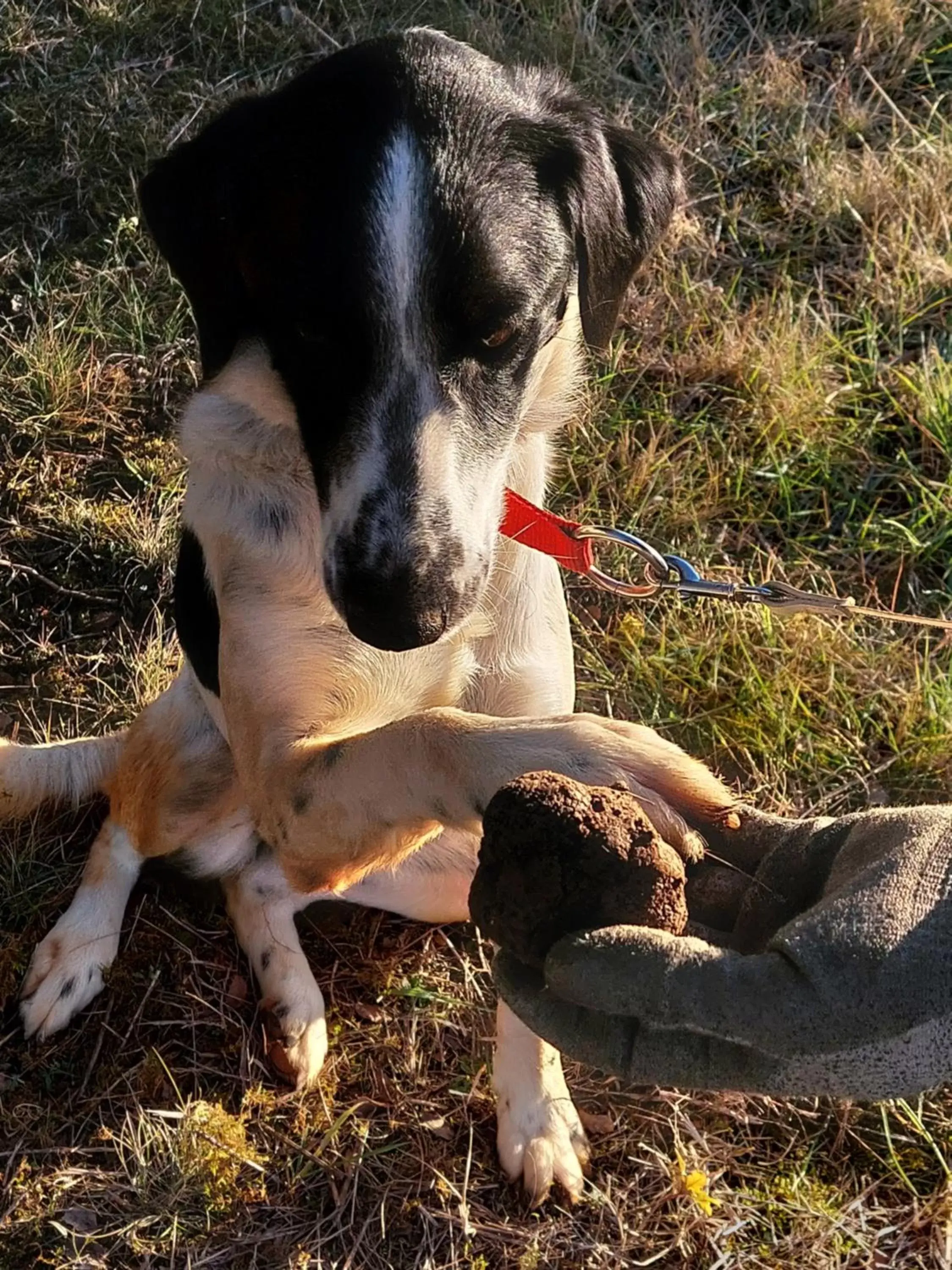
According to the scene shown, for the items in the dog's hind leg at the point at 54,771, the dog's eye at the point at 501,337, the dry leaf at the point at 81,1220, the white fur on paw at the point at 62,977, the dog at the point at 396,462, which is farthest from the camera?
the dog's hind leg at the point at 54,771

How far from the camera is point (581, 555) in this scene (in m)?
2.79

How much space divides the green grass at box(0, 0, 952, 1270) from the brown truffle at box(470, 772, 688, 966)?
1351 mm

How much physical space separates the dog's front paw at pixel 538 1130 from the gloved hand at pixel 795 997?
3.55ft

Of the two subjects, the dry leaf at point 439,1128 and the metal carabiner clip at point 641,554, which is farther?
the dry leaf at point 439,1128

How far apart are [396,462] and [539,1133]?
1701 mm

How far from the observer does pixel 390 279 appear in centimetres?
223

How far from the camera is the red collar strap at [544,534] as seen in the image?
281 centimetres

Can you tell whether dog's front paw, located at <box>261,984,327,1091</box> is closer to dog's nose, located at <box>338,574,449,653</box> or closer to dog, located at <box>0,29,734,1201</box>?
dog, located at <box>0,29,734,1201</box>

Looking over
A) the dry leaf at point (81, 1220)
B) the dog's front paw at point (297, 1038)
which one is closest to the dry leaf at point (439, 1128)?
the dog's front paw at point (297, 1038)

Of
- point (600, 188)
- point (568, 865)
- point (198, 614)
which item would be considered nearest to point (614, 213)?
point (600, 188)

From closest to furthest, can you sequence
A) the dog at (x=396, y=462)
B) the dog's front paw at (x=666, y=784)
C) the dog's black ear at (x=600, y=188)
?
1. the dog's front paw at (x=666, y=784)
2. the dog at (x=396, y=462)
3. the dog's black ear at (x=600, y=188)

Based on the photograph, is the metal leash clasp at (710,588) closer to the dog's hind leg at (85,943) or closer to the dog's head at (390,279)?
the dog's head at (390,279)

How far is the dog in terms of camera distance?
227cm

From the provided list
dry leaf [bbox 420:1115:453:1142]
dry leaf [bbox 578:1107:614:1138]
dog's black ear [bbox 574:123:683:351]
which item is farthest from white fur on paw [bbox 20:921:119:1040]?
dog's black ear [bbox 574:123:683:351]
